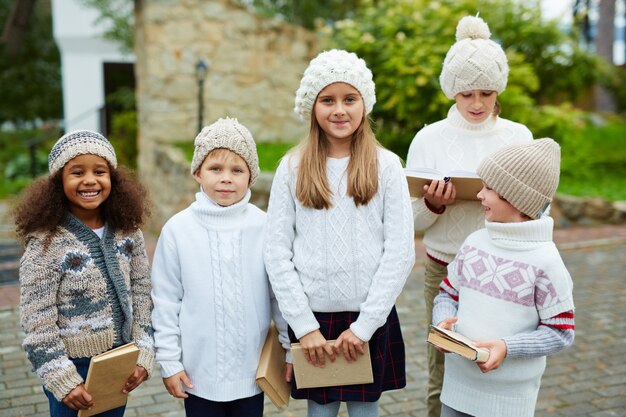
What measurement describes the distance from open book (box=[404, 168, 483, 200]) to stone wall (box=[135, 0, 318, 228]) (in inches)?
228

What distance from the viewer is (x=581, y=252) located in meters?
7.34

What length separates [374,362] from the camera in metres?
2.29

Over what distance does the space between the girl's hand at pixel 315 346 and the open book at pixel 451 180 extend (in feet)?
2.53

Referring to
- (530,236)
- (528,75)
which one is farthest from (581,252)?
(530,236)

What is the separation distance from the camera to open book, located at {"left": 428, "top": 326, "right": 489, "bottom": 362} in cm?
194

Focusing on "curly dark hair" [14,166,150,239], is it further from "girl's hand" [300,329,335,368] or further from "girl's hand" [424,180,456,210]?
"girl's hand" [424,180,456,210]

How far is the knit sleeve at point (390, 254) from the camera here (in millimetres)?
2160

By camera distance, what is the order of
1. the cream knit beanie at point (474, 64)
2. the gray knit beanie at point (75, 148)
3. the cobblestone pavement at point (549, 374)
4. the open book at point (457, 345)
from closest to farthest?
the open book at point (457, 345) < the gray knit beanie at point (75, 148) < the cream knit beanie at point (474, 64) < the cobblestone pavement at point (549, 374)

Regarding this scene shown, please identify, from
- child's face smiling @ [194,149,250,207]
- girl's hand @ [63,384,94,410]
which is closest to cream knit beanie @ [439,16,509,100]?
child's face smiling @ [194,149,250,207]

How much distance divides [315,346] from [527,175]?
3.09 feet

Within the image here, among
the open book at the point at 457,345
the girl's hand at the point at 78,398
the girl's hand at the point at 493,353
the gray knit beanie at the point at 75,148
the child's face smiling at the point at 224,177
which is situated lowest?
the girl's hand at the point at 78,398

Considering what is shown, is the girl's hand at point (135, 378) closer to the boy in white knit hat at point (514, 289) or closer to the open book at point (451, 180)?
the boy in white knit hat at point (514, 289)

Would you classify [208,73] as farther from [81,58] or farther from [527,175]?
[81,58]

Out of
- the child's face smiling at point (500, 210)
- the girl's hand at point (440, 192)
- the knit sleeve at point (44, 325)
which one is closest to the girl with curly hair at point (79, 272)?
the knit sleeve at point (44, 325)
